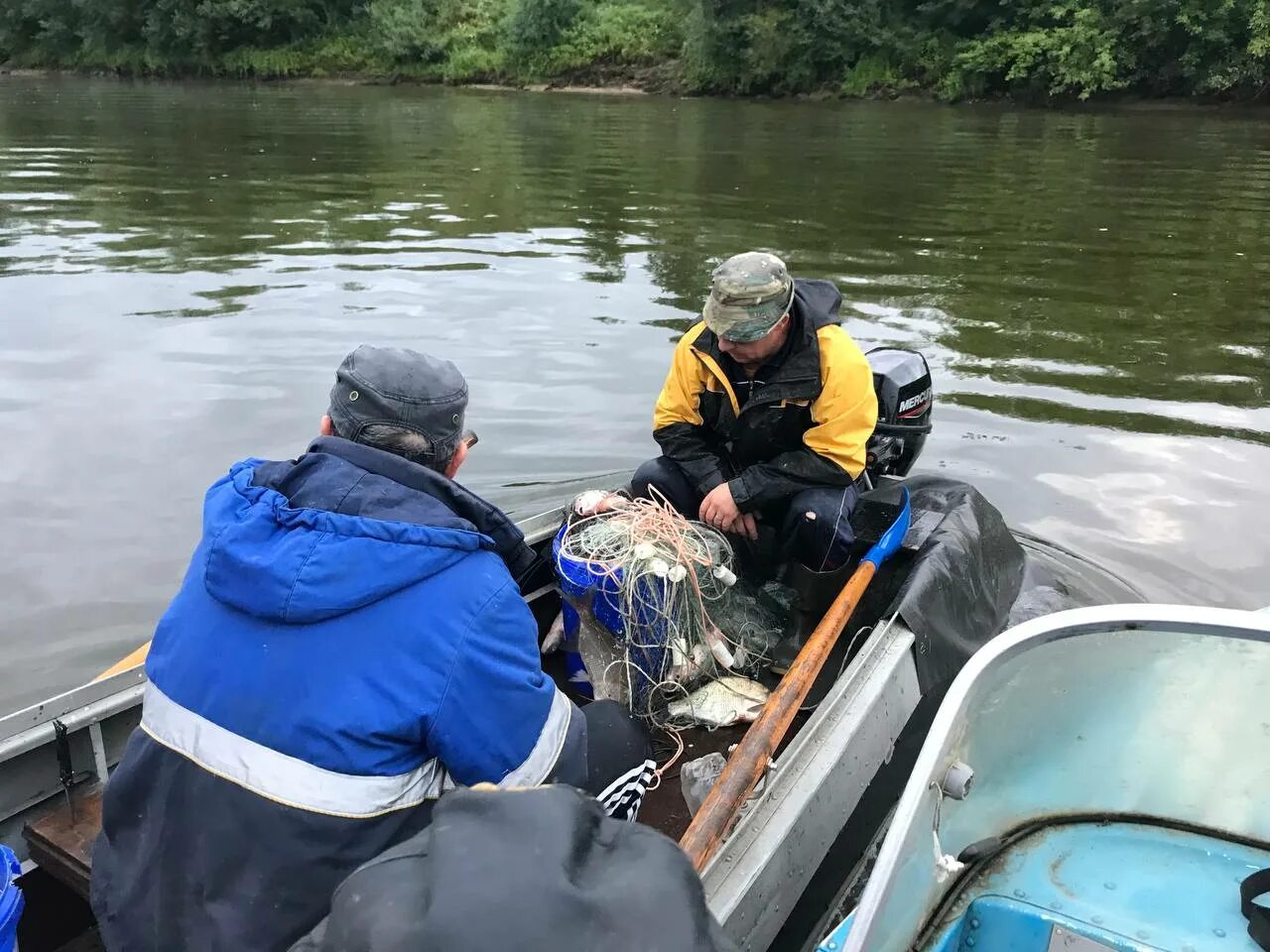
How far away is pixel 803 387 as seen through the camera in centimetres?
364

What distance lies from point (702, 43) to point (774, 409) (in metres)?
31.0

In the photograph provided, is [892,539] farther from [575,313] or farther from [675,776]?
[575,313]

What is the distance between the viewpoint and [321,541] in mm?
1607

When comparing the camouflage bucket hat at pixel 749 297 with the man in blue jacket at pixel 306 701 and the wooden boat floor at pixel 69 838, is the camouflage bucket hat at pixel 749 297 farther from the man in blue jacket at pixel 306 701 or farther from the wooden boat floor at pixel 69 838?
the wooden boat floor at pixel 69 838

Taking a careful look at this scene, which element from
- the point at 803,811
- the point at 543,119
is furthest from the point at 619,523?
the point at 543,119

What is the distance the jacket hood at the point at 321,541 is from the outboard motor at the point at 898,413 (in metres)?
2.81

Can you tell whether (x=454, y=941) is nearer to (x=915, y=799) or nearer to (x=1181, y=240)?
(x=915, y=799)

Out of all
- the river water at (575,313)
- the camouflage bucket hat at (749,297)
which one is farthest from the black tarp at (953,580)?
the river water at (575,313)

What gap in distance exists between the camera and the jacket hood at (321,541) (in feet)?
5.22

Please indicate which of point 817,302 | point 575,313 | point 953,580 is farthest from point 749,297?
point 575,313

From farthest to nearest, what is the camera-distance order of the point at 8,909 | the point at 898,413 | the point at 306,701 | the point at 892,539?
the point at 898,413 → the point at 892,539 → the point at 8,909 → the point at 306,701

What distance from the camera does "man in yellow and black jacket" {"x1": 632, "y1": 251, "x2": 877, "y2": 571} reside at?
3.54m

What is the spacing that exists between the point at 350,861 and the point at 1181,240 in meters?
12.6

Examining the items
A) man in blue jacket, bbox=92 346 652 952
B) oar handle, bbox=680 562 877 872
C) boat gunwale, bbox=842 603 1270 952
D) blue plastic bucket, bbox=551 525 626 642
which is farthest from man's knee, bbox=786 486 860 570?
man in blue jacket, bbox=92 346 652 952
